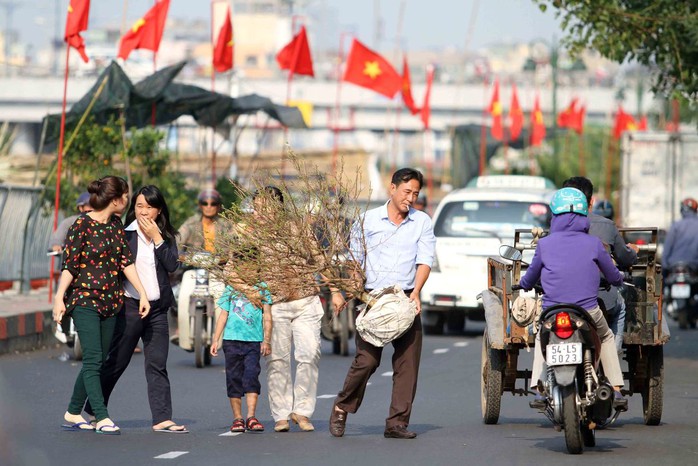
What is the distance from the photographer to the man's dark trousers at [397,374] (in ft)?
34.2

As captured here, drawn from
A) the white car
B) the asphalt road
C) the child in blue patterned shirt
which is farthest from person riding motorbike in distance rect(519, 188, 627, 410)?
the white car

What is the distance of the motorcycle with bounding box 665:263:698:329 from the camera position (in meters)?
23.0

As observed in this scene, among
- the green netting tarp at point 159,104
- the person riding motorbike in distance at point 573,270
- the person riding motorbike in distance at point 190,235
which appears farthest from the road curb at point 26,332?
the person riding motorbike in distance at point 573,270

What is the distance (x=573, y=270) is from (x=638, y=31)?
29.1ft

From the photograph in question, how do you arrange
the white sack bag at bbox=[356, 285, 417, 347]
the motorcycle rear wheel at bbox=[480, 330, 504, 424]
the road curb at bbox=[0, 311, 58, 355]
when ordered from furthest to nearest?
the road curb at bbox=[0, 311, 58, 355] < the motorcycle rear wheel at bbox=[480, 330, 504, 424] < the white sack bag at bbox=[356, 285, 417, 347]

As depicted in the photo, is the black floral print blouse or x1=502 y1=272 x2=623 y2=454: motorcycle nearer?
x1=502 y1=272 x2=623 y2=454: motorcycle

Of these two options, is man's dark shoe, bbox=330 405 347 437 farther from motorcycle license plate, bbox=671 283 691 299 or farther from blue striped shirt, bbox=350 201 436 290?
motorcycle license plate, bbox=671 283 691 299

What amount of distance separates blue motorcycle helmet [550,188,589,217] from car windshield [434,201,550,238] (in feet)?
34.4

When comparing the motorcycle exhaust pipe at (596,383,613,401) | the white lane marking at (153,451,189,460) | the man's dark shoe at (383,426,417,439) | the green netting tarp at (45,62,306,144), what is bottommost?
the white lane marking at (153,451,189,460)

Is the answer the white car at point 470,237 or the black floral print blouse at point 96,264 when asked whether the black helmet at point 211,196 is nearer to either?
the black floral print blouse at point 96,264

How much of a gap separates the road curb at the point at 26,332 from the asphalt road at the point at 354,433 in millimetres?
1703

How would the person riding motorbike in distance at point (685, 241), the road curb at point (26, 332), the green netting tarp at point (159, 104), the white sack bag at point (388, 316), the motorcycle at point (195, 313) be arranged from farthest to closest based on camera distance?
1. the person riding motorbike in distance at point (685, 241)
2. the green netting tarp at point (159, 104)
3. the road curb at point (26, 332)
4. the motorcycle at point (195, 313)
5. the white sack bag at point (388, 316)

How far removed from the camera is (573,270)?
9844mm

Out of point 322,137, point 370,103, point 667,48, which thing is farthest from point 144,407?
point 322,137
